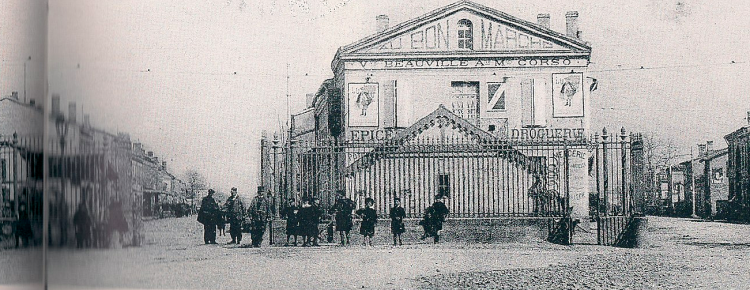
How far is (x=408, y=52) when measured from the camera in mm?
9477

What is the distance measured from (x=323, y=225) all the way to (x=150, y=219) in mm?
2028

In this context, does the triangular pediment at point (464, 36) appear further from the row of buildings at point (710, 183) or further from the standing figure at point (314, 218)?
the standing figure at point (314, 218)

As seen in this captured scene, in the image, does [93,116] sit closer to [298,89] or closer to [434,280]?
[298,89]

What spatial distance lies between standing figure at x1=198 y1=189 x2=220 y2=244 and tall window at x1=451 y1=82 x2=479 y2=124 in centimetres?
281

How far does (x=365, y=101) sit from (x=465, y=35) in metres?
1.26

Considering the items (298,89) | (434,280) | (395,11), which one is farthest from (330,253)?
(395,11)

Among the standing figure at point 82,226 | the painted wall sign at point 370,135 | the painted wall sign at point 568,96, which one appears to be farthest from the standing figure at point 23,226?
the painted wall sign at point 568,96

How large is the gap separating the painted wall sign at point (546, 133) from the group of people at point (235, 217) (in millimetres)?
2786

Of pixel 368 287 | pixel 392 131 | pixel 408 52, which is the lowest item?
pixel 368 287

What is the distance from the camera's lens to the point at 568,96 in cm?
923

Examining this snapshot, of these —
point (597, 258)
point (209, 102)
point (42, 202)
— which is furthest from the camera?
point (42, 202)

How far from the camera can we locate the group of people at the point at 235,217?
9.83m

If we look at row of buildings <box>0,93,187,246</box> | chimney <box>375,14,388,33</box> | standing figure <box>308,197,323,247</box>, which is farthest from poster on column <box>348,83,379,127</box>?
row of buildings <box>0,93,187,246</box>

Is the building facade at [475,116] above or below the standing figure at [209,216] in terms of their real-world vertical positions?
above
